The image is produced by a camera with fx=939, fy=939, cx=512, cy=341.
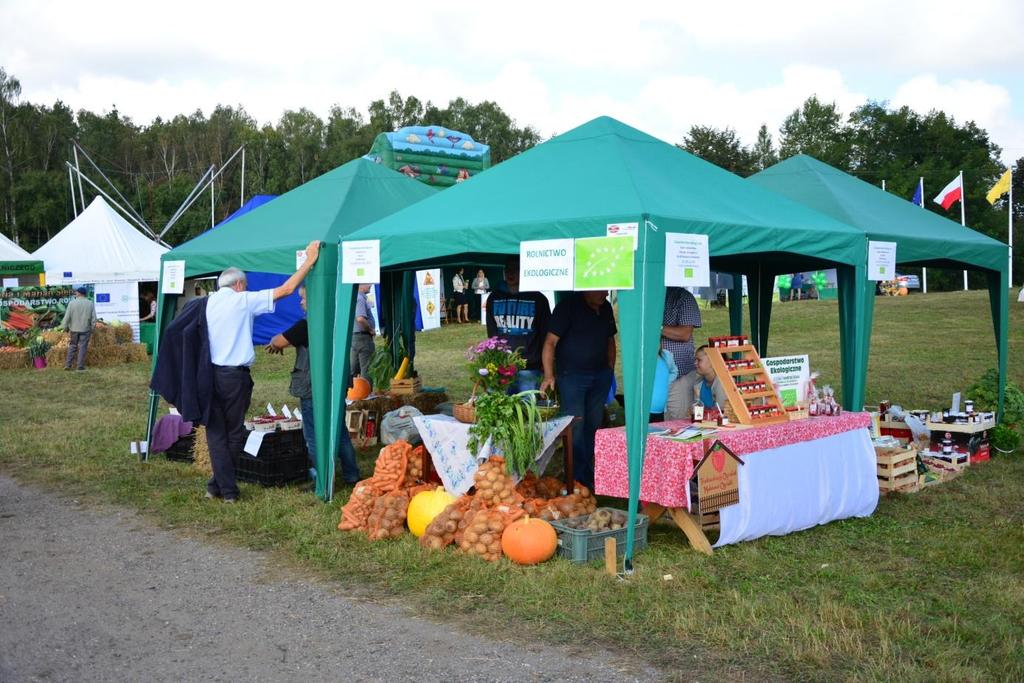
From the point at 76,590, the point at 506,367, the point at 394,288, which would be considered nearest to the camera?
the point at 76,590

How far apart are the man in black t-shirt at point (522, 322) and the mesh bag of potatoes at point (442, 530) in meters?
1.90

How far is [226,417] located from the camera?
Result: 7215 mm

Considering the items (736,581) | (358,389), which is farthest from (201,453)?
(736,581)

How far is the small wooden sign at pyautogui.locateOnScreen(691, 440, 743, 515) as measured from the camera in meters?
5.56

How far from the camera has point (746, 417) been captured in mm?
6137

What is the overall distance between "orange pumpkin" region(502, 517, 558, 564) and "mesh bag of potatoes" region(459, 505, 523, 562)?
0.06 m

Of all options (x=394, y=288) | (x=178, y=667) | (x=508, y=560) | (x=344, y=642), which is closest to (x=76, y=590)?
(x=178, y=667)

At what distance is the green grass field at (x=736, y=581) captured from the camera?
4.22 metres

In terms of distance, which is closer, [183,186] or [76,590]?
[76,590]

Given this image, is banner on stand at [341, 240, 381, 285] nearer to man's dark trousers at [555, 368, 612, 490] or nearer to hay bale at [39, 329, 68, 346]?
man's dark trousers at [555, 368, 612, 490]

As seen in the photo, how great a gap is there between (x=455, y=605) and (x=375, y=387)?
5499 millimetres

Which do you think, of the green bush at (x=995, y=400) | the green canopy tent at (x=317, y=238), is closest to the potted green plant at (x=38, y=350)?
the green canopy tent at (x=317, y=238)

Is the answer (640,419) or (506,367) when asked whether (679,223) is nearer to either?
(640,419)

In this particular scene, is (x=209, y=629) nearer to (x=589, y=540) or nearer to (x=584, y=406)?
(x=589, y=540)
